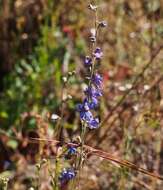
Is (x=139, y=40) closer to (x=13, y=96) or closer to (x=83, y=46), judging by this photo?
(x=83, y=46)

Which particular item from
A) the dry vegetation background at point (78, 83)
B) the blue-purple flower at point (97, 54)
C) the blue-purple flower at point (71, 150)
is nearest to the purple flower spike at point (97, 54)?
the blue-purple flower at point (97, 54)

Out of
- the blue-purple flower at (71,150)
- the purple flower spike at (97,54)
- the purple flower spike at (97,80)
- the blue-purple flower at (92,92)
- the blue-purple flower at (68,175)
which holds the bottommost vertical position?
the blue-purple flower at (68,175)

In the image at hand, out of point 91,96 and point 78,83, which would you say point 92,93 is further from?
point 78,83

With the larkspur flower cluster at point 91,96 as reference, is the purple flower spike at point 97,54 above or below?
above

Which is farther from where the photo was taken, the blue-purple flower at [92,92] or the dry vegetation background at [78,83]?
the dry vegetation background at [78,83]

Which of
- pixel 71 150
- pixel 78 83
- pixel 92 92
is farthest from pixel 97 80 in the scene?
pixel 78 83

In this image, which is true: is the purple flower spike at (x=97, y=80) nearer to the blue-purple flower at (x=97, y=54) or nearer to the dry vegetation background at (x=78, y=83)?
the blue-purple flower at (x=97, y=54)

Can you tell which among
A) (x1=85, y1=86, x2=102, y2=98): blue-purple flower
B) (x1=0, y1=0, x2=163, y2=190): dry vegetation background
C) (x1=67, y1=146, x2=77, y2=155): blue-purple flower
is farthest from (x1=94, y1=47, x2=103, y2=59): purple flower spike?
(x1=0, y1=0, x2=163, y2=190): dry vegetation background

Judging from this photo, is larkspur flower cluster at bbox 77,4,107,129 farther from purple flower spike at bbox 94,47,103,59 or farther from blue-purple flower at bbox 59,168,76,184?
blue-purple flower at bbox 59,168,76,184

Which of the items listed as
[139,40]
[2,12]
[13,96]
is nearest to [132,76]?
[139,40]
